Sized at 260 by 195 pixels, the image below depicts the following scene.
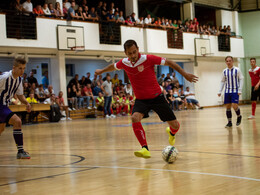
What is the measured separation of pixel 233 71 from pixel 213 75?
24.1 meters

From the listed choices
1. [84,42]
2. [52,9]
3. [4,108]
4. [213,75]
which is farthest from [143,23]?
[4,108]

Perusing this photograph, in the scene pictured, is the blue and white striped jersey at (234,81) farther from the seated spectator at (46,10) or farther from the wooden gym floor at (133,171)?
the seated spectator at (46,10)

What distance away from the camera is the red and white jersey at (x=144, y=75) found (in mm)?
6445

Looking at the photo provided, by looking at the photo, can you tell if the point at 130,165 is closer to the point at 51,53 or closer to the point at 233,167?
the point at 233,167

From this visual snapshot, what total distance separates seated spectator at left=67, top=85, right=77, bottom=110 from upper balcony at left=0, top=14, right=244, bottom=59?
2.17 m

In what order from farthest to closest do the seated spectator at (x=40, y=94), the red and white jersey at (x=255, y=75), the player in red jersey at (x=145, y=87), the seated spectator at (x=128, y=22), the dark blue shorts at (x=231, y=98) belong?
the seated spectator at (x=128, y=22) → the seated spectator at (x=40, y=94) → the red and white jersey at (x=255, y=75) → the dark blue shorts at (x=231, y=98) → the player in red jersey at (x=145, y=87)

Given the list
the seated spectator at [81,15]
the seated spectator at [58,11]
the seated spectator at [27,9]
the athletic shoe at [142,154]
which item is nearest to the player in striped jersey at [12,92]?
the athletic shoe at [142,154]

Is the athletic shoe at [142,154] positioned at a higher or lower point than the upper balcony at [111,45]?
lower

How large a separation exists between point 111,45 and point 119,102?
3513 mm

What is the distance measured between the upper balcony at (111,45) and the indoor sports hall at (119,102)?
0.06m

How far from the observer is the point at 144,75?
21.3 ft

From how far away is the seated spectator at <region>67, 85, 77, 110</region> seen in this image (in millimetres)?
23172

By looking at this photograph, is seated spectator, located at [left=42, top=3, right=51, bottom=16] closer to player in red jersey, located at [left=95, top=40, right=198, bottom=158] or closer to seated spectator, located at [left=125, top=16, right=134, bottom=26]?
seated spectator, located at [left=125, top=16, right=134, bottom=26]

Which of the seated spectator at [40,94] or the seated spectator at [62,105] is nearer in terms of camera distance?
the seated spectator at [40,94]
